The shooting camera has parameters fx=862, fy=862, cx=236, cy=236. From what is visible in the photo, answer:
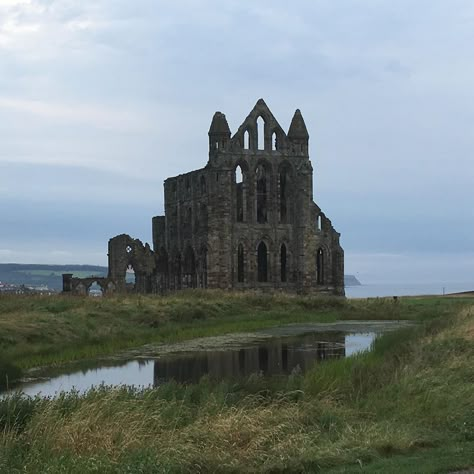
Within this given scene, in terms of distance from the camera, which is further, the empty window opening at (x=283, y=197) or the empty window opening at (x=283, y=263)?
the empty window opening at (x=283, y=197)

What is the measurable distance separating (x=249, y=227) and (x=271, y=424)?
57.5 meters

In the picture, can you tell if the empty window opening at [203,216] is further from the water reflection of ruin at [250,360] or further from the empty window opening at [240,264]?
the water reflection of ruin at [250,360]

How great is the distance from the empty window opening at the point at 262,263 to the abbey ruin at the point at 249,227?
85 millimetres

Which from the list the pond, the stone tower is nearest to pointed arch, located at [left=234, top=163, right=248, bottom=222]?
the stone tower

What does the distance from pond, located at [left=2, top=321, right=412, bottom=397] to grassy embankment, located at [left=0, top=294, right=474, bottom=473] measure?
12.4 feet

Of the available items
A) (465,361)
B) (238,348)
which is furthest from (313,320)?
(465,361)

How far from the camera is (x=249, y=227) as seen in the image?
71.6 meters

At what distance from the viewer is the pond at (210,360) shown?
23250mm

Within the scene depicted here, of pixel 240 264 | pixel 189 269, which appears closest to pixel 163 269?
pixel 189 269

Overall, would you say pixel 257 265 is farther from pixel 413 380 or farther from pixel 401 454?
pixel 401 454

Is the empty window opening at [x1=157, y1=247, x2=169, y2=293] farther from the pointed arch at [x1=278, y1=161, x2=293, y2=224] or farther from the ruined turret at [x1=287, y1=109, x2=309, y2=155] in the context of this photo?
the ruined turret at [x1=287, y1=109, x2=309, y2=155]

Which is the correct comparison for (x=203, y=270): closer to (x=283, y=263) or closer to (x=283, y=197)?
(x=283, y=263)

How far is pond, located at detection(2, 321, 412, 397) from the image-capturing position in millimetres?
23250

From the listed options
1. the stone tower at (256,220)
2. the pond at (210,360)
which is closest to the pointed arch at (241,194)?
the stone tower at (256,220)
